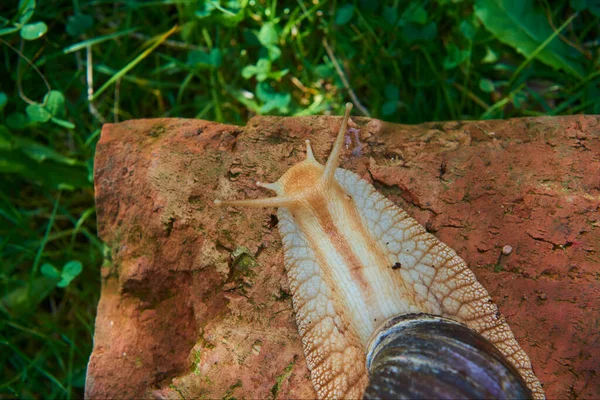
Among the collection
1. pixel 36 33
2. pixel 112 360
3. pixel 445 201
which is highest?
pixel 36 33

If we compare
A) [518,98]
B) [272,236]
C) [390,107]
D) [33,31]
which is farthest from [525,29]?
[33,31]

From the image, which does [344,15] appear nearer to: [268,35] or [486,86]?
[268,35]

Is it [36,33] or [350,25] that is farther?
[350,25]

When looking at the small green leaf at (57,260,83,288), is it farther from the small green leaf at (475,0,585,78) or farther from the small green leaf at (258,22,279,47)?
the small green leaf at (475,0,585,78)

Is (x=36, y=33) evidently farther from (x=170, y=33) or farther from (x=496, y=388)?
(x=496, y=388)

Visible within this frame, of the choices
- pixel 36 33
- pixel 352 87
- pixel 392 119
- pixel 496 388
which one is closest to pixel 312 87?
pixel 352 87

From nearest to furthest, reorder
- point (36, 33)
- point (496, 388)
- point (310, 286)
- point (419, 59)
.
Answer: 1. point (496, 388)
2. point (310, 286)
3. point (36, 33)
4. point (419, 59)
